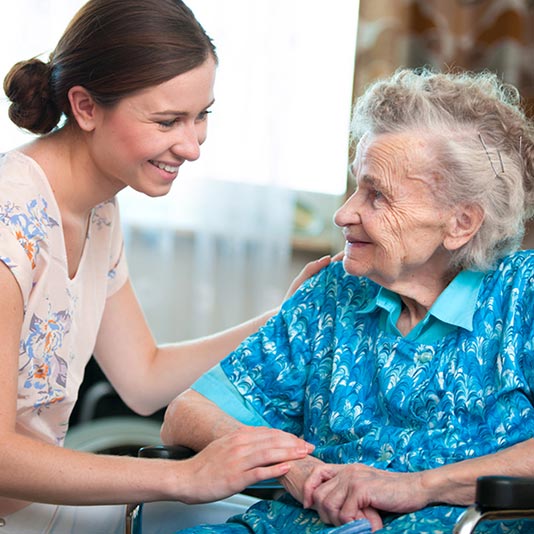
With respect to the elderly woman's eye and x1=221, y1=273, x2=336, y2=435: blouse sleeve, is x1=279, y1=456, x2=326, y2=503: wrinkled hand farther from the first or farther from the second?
the elderly woman's eye

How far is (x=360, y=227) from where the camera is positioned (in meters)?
1.69

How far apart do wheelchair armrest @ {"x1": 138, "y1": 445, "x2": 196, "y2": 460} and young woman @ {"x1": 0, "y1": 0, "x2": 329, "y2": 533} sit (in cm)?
15

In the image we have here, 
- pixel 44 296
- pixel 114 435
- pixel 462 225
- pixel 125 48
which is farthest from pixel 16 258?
pixel 114 435

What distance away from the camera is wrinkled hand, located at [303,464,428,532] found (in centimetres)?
147

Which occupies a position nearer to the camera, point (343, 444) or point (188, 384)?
point (343, 444)

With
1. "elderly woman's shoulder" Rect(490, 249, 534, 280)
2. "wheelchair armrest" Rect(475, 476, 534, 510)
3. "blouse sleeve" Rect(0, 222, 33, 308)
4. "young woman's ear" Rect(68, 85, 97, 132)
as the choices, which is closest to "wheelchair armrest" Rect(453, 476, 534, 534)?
"wheelchair armrest" Rect(475, 476, 534, 510)

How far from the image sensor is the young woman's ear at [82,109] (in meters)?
1.70

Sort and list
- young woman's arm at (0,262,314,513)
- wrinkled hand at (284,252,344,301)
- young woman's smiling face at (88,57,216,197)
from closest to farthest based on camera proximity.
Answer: young woman's arm at (0,262,314,513), young woman's smiling face at (88,57,216,197), wrinkled hand at (284,252,344,301)

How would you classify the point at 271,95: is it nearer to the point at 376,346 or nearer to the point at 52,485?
the point at 376,346

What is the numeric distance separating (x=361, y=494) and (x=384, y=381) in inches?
9.1

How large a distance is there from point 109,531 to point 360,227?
74cm

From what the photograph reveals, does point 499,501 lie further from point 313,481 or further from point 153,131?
point 153,131

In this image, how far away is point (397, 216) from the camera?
5.39ft

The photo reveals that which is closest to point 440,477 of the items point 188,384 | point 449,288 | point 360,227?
point 449,288
